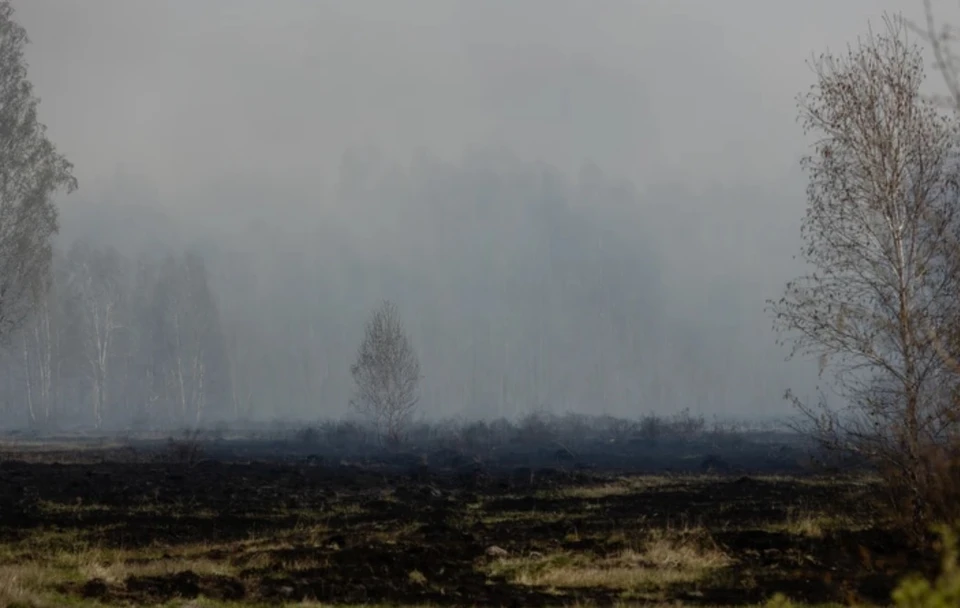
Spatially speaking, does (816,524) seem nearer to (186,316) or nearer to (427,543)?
(427,543)

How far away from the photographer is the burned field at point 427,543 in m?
13.0

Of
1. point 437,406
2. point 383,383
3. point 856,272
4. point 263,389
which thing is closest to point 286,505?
point 856,272

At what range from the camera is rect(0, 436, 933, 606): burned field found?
13.0 metres

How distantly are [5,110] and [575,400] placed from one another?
16045cm

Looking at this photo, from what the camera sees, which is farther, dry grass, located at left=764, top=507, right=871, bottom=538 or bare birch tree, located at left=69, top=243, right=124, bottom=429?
bare birch tree, located at left=69, top=243, right=124, bottom=429

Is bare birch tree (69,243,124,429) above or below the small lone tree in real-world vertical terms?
above

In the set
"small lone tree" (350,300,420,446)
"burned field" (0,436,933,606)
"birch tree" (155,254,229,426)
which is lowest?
"burned field" (0,436,933,606)

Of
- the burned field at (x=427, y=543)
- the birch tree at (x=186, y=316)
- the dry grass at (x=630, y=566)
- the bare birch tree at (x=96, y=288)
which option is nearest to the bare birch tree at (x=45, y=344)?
the bare birch tree at (x=96, y=288)

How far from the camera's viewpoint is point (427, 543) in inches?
717

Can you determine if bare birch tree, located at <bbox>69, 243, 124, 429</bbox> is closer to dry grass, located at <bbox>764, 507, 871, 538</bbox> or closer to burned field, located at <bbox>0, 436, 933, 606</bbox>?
burned field, located at <bbox>0, 436, 933, 606</bbox>

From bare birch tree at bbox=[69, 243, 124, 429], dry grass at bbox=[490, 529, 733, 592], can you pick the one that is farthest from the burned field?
bare birch tree at bbox=[69, 243, 124, 429]

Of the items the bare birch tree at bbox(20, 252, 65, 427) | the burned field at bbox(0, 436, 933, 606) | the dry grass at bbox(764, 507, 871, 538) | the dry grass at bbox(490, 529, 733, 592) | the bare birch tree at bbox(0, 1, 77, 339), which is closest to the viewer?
the burned field at bbox(0, 436, 933, 606)

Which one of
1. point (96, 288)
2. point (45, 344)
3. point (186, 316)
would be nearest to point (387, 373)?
point (186, 316)

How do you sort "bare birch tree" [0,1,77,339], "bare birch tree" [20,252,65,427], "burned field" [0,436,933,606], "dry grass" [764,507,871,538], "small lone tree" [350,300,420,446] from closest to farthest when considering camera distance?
"burned field" [0,436,933,606] < "dry grass" [764,507,871,538] < "bare birch tree" [0,1,77,339] < "small lone tree" [350,300,420,446] < "bare birch tree" [20,252,65,427]
